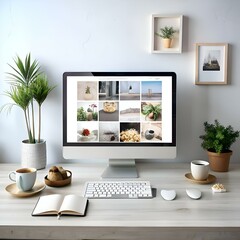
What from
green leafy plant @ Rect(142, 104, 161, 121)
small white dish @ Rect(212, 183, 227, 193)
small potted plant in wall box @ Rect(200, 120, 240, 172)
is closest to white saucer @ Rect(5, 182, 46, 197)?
green leafy plant @ Rect(142, 104, 161, 121)

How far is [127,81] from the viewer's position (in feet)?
5.02

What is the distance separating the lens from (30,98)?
1.59 meters

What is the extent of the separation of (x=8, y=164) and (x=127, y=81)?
0.87 metres

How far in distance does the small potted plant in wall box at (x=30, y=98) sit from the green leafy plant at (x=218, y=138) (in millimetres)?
918

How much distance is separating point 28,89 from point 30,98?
0.05 metres

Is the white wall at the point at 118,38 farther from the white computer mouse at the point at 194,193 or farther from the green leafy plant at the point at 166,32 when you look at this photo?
the white computer mouse at the point at 194,193

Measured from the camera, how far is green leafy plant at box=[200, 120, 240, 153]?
62.1 inches

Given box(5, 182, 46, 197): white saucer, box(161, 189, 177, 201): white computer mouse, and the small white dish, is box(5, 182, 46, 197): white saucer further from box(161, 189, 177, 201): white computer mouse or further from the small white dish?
the small white dish

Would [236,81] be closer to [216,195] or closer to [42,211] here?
[216,195]

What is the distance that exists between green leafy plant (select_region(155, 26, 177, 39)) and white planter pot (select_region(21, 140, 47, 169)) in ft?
3.04

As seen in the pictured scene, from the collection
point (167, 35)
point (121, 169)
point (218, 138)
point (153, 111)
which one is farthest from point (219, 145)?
point (167, 35)

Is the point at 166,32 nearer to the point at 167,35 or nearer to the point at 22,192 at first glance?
the point at 167,35

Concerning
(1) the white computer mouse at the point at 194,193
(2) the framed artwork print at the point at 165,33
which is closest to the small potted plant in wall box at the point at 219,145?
(1) the white computer mouse at the point at 194,193

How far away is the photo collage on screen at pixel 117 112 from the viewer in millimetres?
1533
